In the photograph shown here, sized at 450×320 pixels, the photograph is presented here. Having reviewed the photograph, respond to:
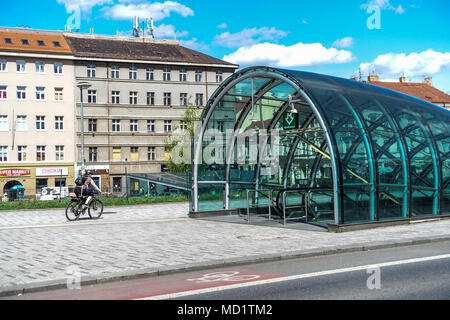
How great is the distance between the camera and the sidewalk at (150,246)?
351 inches

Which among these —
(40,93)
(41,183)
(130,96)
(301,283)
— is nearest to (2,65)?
(40,93)

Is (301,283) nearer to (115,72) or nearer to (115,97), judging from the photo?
(115,97)

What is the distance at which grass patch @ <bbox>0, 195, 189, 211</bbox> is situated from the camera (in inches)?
997

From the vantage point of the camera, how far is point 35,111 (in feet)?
186

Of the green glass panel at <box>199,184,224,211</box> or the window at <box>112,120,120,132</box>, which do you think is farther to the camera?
the window at <box>112,120,120,132</box>

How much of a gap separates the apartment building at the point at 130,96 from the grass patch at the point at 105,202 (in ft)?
93.3

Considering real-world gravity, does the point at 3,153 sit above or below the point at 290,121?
below

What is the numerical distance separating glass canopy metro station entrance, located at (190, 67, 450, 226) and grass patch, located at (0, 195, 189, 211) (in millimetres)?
9417

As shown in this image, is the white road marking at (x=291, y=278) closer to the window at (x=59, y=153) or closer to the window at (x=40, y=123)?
the window at (x=59, y=153)

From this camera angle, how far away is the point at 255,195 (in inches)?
750

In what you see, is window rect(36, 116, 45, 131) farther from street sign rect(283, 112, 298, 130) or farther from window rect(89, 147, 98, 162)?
street sign rect(283, 112, 298, 130)

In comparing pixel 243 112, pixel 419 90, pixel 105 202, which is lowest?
pixel 105 202

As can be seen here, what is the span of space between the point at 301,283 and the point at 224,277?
1282mm

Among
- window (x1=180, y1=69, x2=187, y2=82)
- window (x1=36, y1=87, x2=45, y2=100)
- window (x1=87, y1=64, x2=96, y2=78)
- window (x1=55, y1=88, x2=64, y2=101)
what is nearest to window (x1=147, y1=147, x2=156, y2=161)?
window (x1=180, y1=69, x2=187, y2=82)
